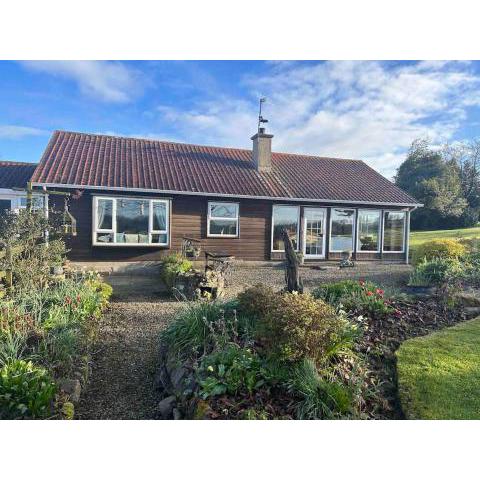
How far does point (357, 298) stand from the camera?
17.1 feet

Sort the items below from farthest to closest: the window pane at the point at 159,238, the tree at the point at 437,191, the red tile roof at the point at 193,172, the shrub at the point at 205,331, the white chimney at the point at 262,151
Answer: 1. the tree at the point at 437,191
2. the white chimney at the point at 262,151
3. the window pane at the point at 159,238
4. the red tile roof at the point at 193,172
5. the shrub at the point at 205,331

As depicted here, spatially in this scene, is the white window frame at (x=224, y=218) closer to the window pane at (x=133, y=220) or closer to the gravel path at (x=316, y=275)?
the gravel path at (x=316, y=275)

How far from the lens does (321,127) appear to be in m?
7.09

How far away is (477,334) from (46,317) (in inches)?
218

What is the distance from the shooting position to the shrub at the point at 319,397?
267 centimetres

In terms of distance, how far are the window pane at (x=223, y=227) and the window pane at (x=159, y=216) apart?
1.58m

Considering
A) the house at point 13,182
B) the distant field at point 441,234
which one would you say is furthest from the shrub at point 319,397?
the distant field at point 441,234

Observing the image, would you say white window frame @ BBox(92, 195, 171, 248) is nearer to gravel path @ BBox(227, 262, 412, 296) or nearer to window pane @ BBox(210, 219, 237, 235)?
window pane @ BBox(210, 219, 237, 235)

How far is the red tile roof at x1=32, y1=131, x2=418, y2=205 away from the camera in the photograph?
11.3 metres

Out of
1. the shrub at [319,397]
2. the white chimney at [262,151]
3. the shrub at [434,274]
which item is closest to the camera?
the shrub at [319,397]

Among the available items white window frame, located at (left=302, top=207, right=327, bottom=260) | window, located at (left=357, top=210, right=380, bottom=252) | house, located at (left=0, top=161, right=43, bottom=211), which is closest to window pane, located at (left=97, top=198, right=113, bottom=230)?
house, located at (left=0, top=161, right=43, bottom=211)

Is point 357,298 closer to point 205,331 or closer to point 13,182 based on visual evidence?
point 205,331
